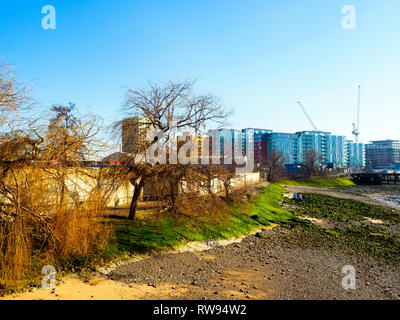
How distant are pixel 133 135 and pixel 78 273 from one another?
24.9 feet

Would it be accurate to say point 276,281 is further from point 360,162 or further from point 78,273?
point 360,162

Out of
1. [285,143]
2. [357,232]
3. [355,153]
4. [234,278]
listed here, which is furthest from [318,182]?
[355,153]

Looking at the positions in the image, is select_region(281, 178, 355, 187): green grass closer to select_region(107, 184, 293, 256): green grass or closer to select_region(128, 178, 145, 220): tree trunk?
select_region(107, 184, 293, 256): green grass

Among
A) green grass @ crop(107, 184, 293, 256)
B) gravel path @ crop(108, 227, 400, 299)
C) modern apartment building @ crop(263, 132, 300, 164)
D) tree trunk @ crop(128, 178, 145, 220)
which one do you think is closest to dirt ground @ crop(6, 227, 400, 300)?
gravel path @ crop(108, 227, 400, 299)

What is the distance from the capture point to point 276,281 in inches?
466

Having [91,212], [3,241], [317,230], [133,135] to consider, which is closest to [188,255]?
[91,212]

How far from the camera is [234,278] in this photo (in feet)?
39.1

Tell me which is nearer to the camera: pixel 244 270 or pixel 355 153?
pixel 244 270

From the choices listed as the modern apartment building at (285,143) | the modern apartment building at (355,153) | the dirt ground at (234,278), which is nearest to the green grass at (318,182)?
the modern apartment building at (285,143)

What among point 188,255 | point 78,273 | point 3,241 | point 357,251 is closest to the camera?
point 3,241

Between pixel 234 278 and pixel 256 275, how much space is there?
1.09m

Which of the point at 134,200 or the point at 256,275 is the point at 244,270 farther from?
the point at 134,200

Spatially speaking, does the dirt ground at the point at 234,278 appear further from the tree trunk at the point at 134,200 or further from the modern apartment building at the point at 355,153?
the modern apartment building at the point at 355,153
